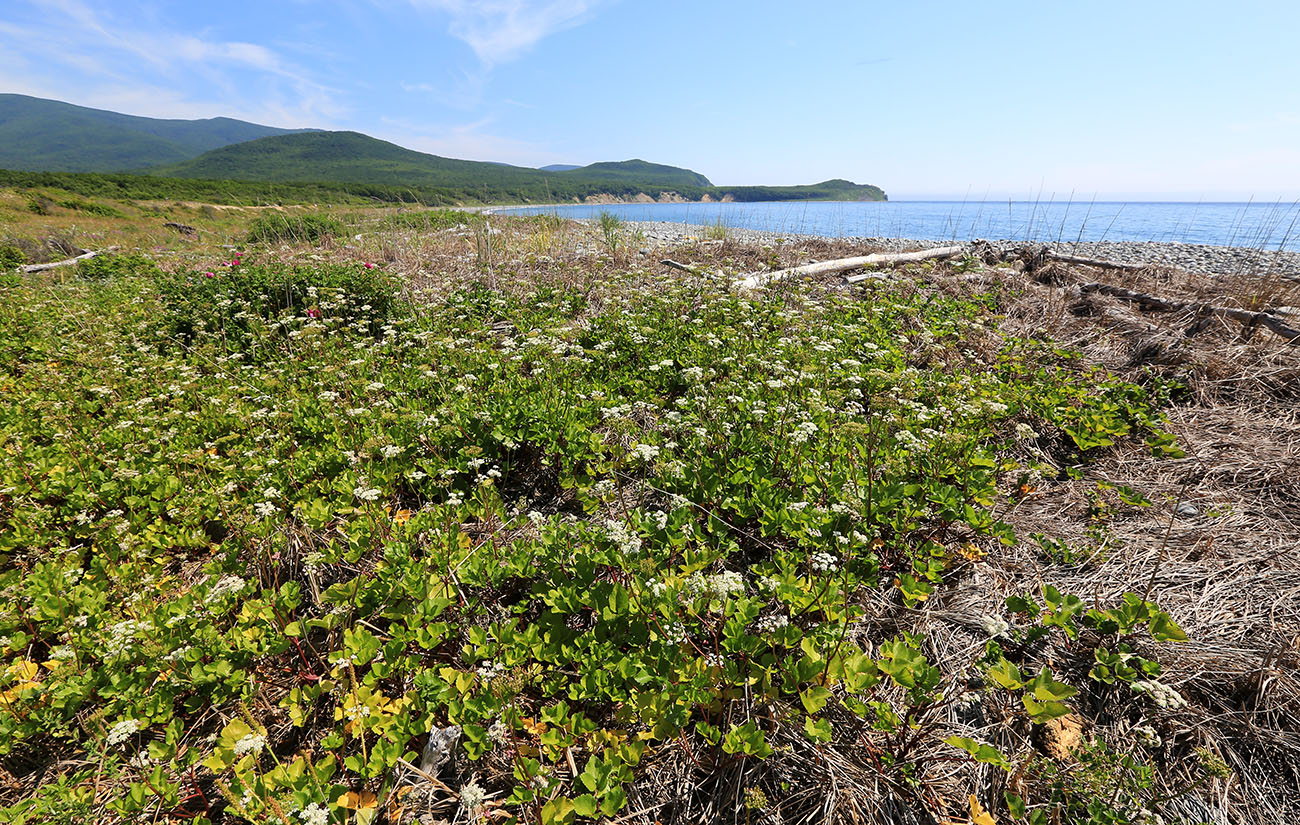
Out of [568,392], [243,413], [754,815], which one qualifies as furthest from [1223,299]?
[243,413]

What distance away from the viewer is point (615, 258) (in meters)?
12.0

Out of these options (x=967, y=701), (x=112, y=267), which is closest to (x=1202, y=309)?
(x=967, y=701)

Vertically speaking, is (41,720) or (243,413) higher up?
(243,413)

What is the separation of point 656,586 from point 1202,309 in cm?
821

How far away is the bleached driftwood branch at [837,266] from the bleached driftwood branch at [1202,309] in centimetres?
357

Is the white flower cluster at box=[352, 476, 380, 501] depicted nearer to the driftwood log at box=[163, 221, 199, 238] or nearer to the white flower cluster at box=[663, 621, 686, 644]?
the white flower cluster at box=[663, 621, 686, 644]

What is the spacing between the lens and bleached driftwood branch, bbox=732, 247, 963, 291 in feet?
30.7

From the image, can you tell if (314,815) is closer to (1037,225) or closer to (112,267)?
(112,267)

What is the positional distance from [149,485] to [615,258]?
967cm

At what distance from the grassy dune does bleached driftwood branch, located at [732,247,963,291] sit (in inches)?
147

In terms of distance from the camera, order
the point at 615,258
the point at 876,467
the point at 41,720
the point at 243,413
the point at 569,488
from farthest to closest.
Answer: the point at 615,258
the point at 243,413
the point at 569,488
the point at 876,467
the point at 41,720

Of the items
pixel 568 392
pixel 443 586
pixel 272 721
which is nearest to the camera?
pixel 272 721

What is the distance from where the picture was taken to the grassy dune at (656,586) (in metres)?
2.06

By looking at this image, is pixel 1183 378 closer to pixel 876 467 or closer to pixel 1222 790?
pixel 876 467
